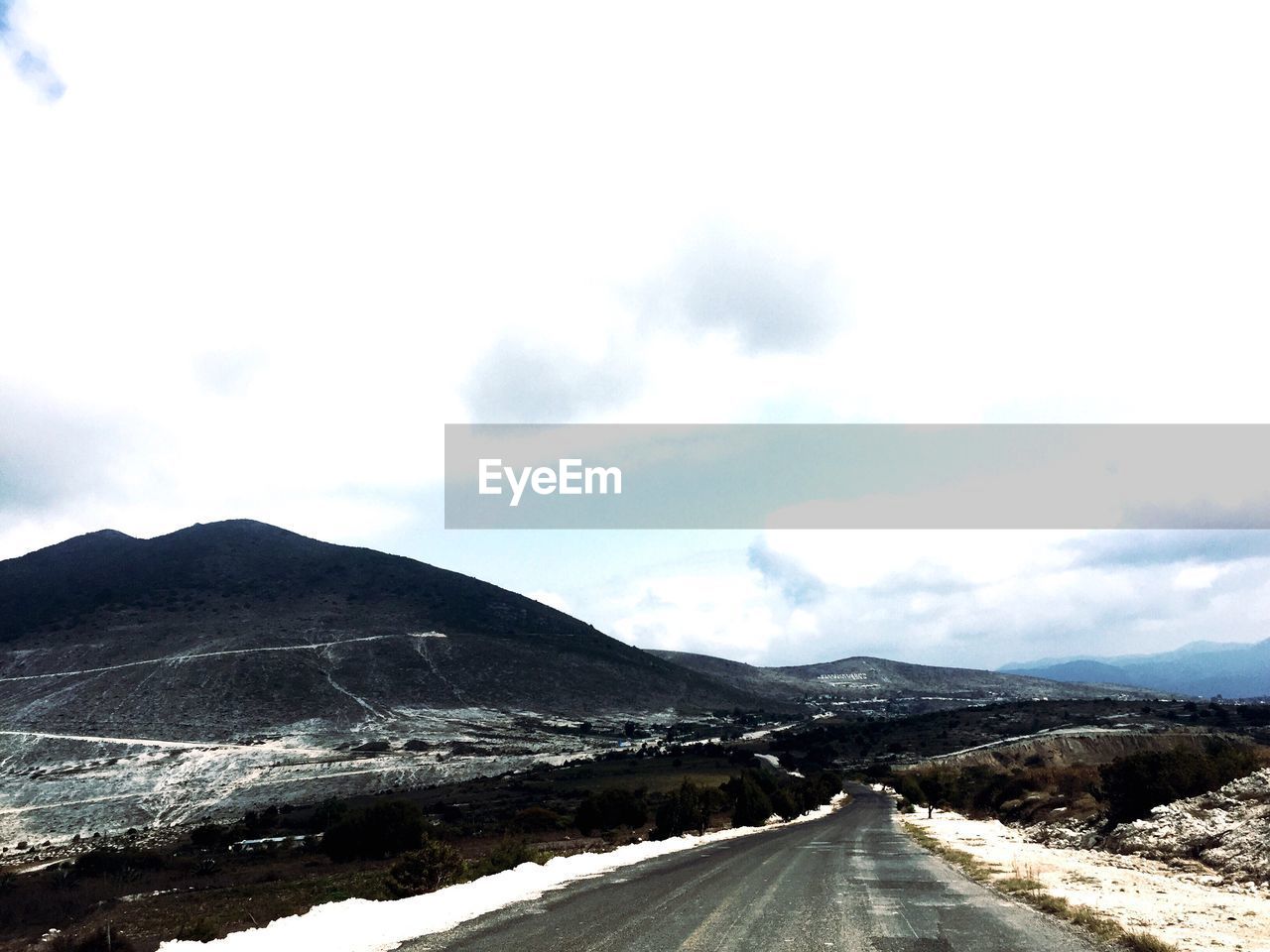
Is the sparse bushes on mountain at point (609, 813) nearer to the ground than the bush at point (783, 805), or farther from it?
farther from it

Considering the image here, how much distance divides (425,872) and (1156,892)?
20889mm

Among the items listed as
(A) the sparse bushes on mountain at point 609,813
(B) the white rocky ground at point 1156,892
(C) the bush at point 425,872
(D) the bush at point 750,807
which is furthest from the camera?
(D) the bush at point 750,807

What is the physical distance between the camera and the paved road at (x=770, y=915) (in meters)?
14.5

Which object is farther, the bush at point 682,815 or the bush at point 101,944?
the bush at point 682,815

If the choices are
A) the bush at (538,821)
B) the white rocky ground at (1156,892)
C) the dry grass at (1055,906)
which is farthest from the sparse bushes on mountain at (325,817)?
the dry grass at (1055,906)

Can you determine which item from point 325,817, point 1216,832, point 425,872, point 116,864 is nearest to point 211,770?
point 325,817

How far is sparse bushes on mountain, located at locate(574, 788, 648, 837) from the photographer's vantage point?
52094 mm

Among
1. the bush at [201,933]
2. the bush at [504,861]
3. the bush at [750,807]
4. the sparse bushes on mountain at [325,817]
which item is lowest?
the sparse bushes on mountain at [325,817]

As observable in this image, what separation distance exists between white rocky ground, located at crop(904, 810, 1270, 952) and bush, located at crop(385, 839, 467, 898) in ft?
57.0

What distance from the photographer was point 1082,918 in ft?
53.1

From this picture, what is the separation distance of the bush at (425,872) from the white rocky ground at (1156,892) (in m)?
17.4

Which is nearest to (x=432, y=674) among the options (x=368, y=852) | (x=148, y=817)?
(x=148, y=817)

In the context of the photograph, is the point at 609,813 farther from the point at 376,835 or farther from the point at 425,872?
the point at 425,872

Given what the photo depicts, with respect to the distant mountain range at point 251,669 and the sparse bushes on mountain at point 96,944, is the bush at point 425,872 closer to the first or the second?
the sparse bushes on mountain at point 96,944
